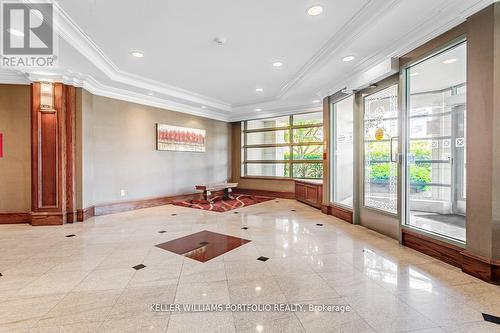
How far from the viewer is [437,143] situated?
4.31 meters

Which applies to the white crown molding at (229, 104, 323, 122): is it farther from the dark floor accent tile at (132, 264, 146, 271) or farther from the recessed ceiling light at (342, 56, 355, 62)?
the dark floor accent tile at (132, 264, 146, 271)

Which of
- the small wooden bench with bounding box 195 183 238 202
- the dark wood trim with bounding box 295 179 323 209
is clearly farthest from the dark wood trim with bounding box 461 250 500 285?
the small wooden bench with bounding box 195 183 238 202

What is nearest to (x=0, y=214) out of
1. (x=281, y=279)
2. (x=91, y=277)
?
(x=91, y=277)

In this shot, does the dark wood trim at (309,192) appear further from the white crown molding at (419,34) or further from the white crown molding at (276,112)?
the white crown molding at (419,34)

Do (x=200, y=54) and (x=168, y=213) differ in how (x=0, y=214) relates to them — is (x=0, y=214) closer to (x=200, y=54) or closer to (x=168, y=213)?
(x=168, y=213)

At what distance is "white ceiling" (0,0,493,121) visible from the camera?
9.80ft

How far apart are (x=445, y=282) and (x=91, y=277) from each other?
394 cm

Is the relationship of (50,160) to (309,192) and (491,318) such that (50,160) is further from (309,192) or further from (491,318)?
(491,318)

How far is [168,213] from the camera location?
5.94 meters

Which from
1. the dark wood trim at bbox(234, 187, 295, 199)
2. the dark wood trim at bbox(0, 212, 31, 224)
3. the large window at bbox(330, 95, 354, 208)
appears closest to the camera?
the dark wood trim at bbox(0, 212, 31, 224)

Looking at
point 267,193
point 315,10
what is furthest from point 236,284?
point 267,193

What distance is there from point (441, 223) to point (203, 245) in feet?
13.8

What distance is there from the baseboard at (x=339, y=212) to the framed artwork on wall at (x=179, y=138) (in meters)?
4.69

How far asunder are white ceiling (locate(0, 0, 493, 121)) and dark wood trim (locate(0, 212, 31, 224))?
2913 millimetres
